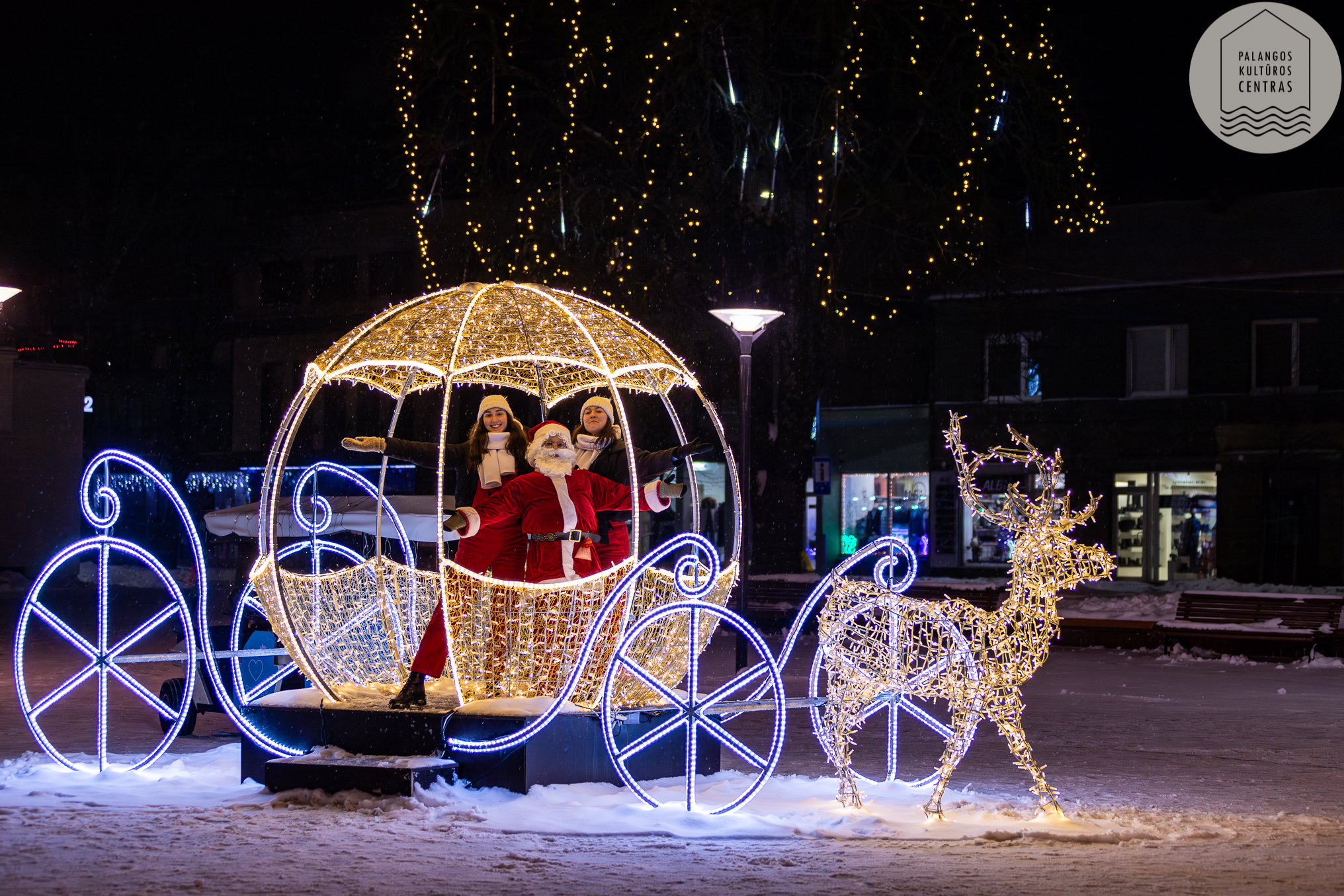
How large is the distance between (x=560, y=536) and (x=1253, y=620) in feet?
39.3

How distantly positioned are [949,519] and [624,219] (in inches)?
593

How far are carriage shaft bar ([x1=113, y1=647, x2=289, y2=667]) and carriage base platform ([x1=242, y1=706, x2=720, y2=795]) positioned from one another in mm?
710

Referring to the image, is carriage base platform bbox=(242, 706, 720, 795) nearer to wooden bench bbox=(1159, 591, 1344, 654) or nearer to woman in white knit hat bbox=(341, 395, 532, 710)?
woman in white knit hat bbox=(341, 395, 532, 710)

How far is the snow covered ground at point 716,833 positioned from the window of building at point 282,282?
1229 inches

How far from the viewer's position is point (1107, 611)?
21.5 metres

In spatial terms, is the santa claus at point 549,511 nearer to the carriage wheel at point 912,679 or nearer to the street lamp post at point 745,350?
the carriage wheel at point 912,679

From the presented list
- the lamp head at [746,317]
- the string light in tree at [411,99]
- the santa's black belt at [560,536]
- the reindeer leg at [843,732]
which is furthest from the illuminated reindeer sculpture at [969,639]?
the string light in tree at [411,99]

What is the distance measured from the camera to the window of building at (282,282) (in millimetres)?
40875

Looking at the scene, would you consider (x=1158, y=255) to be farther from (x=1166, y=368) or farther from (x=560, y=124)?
(x=560, y=124)

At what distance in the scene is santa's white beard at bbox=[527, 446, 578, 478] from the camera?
9.13 meters

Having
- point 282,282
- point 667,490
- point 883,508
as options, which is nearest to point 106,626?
point 667,490

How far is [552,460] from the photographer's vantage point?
9.13 metres

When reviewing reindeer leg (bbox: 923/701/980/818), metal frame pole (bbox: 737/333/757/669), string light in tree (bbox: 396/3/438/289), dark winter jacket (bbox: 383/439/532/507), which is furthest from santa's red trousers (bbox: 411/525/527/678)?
string light in tree (bbox: 396/3/438/289)

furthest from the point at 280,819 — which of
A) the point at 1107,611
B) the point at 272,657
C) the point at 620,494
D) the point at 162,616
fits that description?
the point at 1107,611
